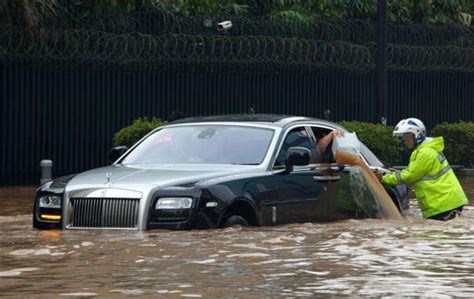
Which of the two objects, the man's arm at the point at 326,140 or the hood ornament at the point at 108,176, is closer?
A: the hood ornament at the point at 108,176

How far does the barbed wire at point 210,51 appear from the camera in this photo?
2581 cm

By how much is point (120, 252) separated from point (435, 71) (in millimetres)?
22041

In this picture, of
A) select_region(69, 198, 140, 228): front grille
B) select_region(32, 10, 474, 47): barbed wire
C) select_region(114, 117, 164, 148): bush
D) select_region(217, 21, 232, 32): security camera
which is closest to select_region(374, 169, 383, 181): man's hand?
select_region(69, 198, 140, 228): front grille

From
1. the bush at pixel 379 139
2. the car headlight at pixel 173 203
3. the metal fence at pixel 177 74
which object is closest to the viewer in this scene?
the car headlight at pixel 173 203

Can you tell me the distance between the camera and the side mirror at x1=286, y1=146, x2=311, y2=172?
47.2ft

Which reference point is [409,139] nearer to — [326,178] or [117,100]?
[326,178]

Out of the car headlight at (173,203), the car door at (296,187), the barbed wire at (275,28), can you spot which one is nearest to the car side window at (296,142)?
the car door at (296,187)

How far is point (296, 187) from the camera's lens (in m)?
14.6

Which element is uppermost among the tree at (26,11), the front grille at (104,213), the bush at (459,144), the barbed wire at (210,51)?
the tree at (26,11)

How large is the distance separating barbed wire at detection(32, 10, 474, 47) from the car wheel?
12.9 metres

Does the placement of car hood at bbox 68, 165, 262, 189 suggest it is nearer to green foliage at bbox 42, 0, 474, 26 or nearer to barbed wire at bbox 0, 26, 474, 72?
barbed wire at bbox 0, 26, 474, 72

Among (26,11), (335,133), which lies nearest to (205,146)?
(335,133)

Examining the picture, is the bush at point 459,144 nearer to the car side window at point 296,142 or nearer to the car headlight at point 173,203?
the car side window at point 296,142

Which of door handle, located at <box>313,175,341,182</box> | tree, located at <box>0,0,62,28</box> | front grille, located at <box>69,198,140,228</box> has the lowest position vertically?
front grille, located at <box>69,198,140,228</box>
